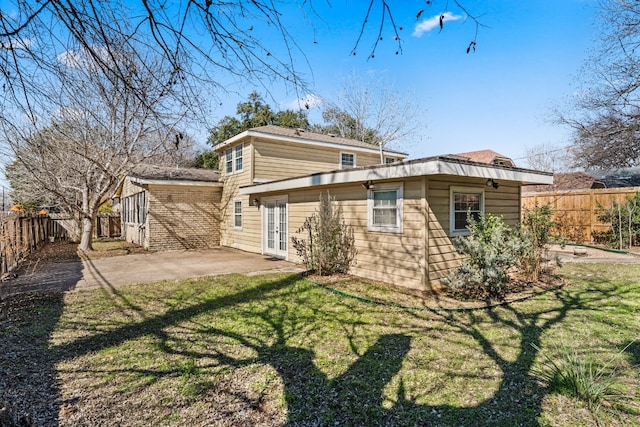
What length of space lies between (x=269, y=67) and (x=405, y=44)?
113 centimetres

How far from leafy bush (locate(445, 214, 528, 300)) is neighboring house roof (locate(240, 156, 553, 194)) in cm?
114

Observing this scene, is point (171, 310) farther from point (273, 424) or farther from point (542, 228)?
point (542, 228)

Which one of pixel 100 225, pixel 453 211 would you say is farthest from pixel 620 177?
pixel 100 225

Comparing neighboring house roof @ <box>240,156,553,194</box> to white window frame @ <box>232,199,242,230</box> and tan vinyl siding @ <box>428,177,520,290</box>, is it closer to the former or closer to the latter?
tan vinyl siding @ <box>428,177,520,290</box>

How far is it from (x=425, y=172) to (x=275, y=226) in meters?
6.67

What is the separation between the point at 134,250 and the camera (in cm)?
1387

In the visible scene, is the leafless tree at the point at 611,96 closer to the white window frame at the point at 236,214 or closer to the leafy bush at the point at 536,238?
the leafy bush at the point at 536,238

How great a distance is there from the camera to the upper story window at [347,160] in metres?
15.8

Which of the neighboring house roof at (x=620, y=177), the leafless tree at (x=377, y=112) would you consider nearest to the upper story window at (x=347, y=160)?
the leafless tree at (x=377, y=112)

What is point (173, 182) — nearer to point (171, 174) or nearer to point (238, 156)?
point (171, 174)

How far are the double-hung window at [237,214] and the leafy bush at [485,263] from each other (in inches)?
377

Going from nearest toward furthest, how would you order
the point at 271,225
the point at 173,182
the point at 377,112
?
1. the point at 271,225
2. the point at 173,182
3. the point at 377,112

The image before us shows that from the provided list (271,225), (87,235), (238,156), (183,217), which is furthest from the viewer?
(183,217)

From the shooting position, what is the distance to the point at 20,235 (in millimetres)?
10594
